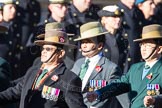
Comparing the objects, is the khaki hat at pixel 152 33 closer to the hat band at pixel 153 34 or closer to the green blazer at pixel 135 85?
the hat band at pixel 153 34

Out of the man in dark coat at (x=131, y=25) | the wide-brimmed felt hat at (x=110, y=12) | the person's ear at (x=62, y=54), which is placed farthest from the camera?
the man in dark coat at (x=131, y=25)

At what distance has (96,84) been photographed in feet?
34.6

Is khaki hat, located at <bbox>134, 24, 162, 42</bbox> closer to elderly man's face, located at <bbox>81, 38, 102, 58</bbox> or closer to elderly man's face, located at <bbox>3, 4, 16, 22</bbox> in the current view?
elderly man's face, located at <bbox>81, 38, 102, 58</bbox>

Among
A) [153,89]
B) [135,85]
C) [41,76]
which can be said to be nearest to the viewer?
[41,76]

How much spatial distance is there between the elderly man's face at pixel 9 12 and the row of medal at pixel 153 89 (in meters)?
4.80

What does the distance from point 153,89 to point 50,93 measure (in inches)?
57.9

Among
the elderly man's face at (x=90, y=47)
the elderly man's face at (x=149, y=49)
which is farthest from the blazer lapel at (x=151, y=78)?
the elderly man's face at (x=90, y=47)

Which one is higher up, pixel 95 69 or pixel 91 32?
pixel 91 32

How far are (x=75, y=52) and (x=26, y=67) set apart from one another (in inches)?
45.7

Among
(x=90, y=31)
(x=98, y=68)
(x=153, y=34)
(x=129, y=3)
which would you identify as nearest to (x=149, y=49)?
(x=153, y=34)

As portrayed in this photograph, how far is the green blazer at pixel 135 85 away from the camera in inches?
389

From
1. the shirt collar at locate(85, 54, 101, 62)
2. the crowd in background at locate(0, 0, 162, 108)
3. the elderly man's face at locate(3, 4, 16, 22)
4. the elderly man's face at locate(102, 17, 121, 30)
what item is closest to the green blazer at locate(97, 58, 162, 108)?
the shirt collar at locate(85, 54, 101, 62)

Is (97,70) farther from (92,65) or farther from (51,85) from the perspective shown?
(51,85)

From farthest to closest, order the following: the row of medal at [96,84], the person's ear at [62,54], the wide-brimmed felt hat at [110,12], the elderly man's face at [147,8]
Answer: the elderly man's face at [147,8]
the wide-brimmed felt hat at [110,12]
the row of medal at [96,84]
the person's ear at [62,54]
